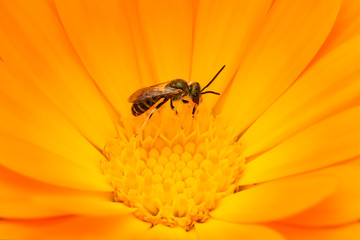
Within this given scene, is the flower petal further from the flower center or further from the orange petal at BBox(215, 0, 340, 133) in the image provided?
the orange petal at BBox(215, 0, 340, 133)

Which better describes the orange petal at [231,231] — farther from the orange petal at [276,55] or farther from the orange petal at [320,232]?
the orange petal at [276,55]

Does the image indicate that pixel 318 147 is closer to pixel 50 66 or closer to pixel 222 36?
pixel 222 36

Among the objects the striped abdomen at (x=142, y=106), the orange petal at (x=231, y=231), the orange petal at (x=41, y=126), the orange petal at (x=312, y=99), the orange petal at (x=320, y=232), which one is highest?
the striped abdomen at (x=142, y=106)

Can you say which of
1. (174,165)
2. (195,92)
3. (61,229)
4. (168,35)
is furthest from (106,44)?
(61,229)

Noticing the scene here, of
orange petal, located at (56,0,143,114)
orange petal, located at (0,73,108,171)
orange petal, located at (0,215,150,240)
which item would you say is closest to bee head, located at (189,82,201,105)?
orange petal, located at (56,0,143,114)

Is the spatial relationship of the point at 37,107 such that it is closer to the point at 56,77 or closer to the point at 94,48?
the point at 56,77

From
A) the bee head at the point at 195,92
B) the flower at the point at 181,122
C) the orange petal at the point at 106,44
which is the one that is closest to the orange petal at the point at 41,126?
the flower at the point at 181,122

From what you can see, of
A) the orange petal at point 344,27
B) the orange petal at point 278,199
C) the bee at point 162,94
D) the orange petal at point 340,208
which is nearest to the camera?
the orange petal at point 278,199
